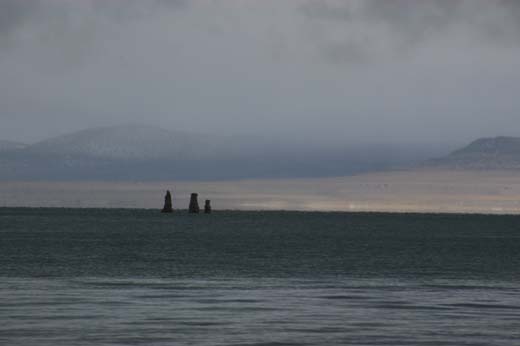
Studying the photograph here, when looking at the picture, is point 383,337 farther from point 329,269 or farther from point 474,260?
point 474,260

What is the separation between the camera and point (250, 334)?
47.6 m

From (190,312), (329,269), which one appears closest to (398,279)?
(329,269)

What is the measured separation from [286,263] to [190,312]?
166 ft

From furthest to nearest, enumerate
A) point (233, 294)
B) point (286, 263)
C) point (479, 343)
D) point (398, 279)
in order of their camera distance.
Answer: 1. point (286, 263)
2. point (398, 279)
3. point (233, 294)
4. point (479, 343)

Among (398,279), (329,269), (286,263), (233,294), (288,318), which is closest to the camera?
(288,318)

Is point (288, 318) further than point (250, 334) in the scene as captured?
Yes

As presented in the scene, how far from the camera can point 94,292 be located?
67438 millimetres

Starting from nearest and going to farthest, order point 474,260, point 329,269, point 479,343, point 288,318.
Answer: point 479,343 < point 288,318 < point 329,269 < point 474,260

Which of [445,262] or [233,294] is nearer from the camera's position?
[233,294]

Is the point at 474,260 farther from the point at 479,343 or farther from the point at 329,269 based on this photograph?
the point at 479,343

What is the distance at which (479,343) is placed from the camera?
4581 cm

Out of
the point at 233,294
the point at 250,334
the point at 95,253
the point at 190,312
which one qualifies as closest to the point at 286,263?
the point at 95,253

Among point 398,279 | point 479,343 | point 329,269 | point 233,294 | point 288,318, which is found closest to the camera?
point 479,343

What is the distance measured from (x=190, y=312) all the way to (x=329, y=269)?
42449mm
